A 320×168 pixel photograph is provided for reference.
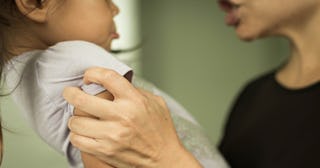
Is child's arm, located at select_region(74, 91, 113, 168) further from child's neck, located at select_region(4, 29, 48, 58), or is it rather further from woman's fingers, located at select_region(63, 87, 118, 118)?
child's neck, located at select_region(4, 29, 48, 58)

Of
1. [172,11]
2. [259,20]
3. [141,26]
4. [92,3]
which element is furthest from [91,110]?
[172,11]

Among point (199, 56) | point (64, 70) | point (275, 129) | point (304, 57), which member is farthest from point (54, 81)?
point (199, 56)

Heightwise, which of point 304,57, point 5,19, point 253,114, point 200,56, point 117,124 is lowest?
point 200,56

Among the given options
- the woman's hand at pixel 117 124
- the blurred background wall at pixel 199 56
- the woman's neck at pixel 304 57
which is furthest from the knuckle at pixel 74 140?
the blurred background wall at pixel 199 56

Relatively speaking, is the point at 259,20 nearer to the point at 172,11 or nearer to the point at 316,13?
the point at 316,13

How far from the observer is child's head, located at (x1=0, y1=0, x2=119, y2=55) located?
2.11ft

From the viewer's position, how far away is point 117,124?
64cm

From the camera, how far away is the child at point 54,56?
633mm

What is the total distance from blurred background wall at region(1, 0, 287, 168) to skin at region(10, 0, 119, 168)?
101cm

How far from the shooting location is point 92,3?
0.69 metres

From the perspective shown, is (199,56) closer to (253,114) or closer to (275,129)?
(253,114)

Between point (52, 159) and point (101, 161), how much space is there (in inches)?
3.6

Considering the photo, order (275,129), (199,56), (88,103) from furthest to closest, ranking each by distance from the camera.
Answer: (199,56)
(275,129)
(88,103)

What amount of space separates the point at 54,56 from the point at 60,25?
0.23 ft
